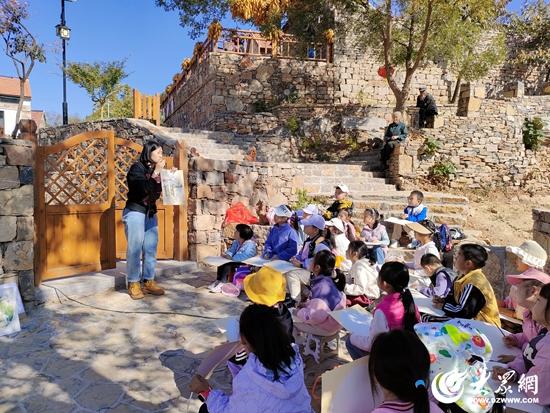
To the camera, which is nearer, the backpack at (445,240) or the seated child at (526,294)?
the seated child at (526,294)

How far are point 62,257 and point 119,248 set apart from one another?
1.04 metres

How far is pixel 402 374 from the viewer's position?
1.53m

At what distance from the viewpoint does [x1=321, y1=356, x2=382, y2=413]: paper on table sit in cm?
180

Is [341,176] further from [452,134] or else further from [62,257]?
[62,257]

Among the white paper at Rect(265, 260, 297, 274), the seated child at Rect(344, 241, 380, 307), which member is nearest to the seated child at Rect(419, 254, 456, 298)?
the seated child at Rect(344, 241, 380, 307)

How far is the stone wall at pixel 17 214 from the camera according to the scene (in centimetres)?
405

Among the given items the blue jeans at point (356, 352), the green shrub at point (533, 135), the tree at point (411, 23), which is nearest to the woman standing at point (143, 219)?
the blue jeans at point (356, 352)

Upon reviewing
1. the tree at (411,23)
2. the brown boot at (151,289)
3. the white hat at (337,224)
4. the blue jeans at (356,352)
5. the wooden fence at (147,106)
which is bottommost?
the brown boot at (151,289)

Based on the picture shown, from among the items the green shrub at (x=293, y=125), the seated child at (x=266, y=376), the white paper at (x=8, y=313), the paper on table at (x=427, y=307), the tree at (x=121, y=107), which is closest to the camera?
the seated child at (x=266, y=376)

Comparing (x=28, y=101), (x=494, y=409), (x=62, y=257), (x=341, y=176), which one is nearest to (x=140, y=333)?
(x=62, y=257)

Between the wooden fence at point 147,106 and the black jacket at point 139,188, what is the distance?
36.0 ft

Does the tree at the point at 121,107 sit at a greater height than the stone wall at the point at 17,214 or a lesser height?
greater

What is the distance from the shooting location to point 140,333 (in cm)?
388

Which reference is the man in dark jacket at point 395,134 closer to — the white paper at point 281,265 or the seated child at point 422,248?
the seated child at point 422,248
